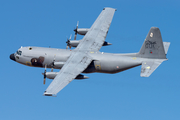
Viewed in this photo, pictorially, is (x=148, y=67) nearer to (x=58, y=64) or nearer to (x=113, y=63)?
(x=113, y=63)

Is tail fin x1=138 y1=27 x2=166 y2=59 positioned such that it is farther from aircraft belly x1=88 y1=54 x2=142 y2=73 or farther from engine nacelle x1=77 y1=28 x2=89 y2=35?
engine nacelle x1=77 y1=28 x2=89 y2=35

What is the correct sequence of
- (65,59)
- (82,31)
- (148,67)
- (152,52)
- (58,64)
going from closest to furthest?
(148,67), (152,52), (58,64), (65,59), (82,31)

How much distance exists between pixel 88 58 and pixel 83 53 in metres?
1.74

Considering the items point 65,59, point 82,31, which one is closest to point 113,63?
point 65,59

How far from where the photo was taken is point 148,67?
218 ft

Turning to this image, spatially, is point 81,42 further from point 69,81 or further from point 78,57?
point 69,81

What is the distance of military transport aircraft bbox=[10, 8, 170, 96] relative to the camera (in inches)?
2608

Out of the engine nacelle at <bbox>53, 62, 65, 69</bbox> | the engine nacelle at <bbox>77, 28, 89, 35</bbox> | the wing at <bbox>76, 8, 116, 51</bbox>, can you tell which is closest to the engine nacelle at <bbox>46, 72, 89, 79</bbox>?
the engine nacelle at <bbox>53, 62, 65, 69</bbox>

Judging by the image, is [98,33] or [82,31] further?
[82,31]

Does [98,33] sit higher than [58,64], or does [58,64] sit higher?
[98,33]

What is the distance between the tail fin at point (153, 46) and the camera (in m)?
66.2

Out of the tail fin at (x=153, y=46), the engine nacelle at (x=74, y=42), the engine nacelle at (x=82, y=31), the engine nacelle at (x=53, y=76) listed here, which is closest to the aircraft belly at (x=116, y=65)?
the tail fin at (x=153, y=46)

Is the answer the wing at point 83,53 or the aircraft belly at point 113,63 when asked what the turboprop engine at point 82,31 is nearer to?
the wing at point 83,53

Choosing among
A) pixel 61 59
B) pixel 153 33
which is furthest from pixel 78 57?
pixel 153 33
